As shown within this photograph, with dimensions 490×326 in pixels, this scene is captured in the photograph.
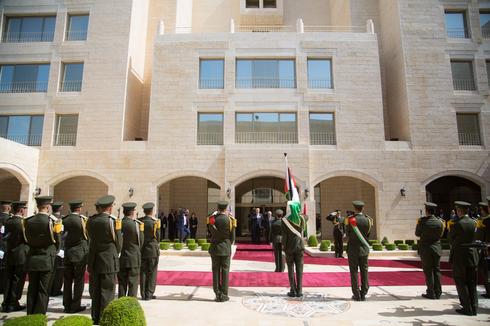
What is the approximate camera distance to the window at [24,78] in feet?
68.3

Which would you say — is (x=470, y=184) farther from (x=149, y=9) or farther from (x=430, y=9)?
(x=149, y=9)

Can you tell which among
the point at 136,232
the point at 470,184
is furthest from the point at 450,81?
the point at 136,232

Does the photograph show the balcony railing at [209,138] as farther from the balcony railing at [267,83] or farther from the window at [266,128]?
the balcony railing at [267,83]

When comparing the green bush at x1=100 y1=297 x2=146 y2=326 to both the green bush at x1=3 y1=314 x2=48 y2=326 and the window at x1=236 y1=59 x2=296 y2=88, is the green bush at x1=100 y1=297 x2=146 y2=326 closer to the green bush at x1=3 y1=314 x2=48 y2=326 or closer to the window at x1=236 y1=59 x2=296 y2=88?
the green bush at x1=3 y1=314 x2=48 y2=326

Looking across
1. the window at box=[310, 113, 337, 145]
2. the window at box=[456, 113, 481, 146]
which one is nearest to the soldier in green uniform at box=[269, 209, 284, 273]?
the window at box=[310, 113, 337, 145]

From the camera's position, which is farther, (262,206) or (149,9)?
(149,9)

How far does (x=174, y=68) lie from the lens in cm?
2042

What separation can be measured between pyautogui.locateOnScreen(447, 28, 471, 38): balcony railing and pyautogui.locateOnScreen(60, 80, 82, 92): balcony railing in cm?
2377

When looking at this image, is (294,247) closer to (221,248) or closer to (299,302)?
(299,302)

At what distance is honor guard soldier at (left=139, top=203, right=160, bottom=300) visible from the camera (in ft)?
24.1

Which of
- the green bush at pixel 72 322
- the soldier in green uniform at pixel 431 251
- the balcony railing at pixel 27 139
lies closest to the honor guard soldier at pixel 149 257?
the green bush at pixel 72 322

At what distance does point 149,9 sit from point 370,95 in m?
17.3

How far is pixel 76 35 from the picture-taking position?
21.4m

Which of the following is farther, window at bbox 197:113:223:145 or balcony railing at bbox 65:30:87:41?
balcony railing at bbox 65:30:87:41
